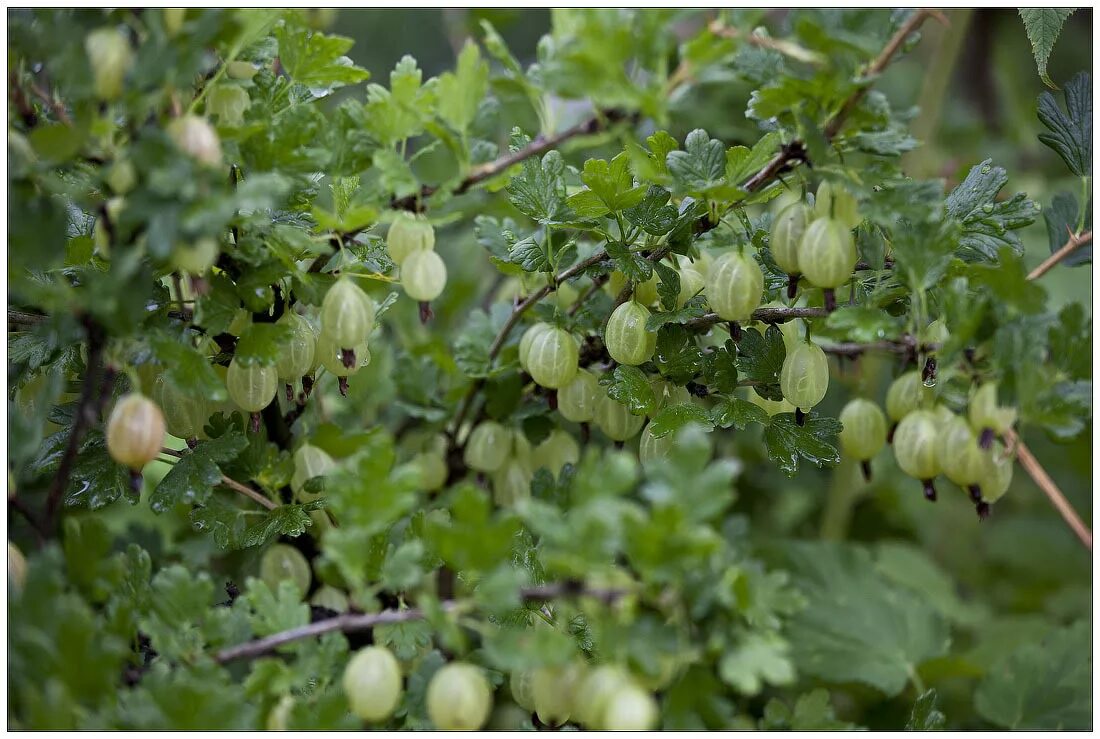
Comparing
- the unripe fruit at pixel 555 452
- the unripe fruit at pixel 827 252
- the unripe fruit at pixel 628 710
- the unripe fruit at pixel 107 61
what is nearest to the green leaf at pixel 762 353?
the unripe fruit at pixel 827 252

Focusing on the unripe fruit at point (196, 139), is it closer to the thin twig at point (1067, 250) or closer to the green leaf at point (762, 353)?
the green leaf at point (762, 353)

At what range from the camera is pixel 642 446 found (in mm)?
741

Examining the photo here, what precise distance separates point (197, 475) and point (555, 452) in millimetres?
319

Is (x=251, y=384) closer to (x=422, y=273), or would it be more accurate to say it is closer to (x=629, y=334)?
(x=422, y=273)

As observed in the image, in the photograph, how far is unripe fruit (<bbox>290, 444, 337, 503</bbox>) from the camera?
29.4 inches

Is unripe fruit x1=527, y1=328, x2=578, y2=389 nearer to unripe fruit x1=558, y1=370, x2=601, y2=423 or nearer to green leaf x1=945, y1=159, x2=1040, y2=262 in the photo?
unripe fruit x1=558, y1=370, x2=601, y2=423

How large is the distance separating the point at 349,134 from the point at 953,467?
411 mm

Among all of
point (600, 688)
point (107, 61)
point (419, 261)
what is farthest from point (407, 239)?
point (600, 688)

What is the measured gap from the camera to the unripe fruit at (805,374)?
0.67 m

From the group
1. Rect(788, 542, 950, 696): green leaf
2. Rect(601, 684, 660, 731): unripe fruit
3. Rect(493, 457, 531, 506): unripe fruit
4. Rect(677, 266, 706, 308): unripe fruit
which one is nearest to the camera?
Rect(601, 684, 660, 731): unripe fruit

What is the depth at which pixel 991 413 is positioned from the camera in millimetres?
537

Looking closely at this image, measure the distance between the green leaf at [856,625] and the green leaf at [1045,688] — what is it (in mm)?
93

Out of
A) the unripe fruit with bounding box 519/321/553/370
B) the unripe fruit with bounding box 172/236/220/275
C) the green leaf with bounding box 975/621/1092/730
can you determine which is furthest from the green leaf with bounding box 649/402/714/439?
the green leaf with bounding box 975/621/1092/730

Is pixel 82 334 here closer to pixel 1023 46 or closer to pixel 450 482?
pixel 450 482
